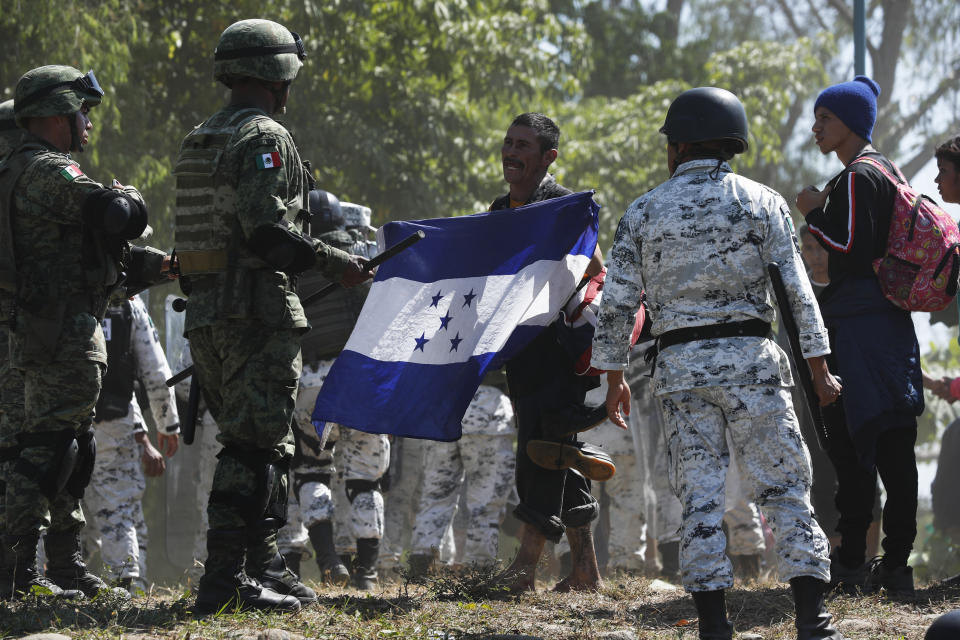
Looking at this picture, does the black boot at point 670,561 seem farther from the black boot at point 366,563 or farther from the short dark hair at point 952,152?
the short dark hair at point 952,152

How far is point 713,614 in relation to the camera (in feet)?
15.9

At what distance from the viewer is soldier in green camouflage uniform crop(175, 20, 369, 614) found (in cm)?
516

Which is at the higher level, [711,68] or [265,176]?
[711,68]

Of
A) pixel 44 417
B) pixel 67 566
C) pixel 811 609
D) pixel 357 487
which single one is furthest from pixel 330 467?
pixel 811 609

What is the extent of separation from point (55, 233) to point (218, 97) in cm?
981

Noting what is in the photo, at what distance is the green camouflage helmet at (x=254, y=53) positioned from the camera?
5363 mm

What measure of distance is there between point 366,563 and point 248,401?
10.5ft

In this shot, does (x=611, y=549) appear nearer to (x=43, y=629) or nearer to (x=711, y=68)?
(x=43, y=629)

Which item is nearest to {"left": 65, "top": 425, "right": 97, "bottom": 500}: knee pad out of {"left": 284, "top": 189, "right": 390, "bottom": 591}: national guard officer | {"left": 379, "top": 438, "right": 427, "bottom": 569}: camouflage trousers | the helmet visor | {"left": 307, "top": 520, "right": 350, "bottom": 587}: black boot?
the helmet visor

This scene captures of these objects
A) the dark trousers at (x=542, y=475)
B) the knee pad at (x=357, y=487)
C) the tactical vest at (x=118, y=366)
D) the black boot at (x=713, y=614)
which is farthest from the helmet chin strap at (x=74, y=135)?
the black boot at (x=713, y=614)

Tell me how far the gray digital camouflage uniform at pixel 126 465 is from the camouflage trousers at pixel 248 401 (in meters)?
2.92

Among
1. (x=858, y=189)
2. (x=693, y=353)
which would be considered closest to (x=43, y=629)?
(x=693, y=353)

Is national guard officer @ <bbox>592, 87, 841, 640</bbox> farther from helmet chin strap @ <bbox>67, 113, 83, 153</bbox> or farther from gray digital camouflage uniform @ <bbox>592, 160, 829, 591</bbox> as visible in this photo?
helmet chin strap @ <bbox>67, 113, 83, 153</bbox>

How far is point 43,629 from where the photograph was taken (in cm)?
486
